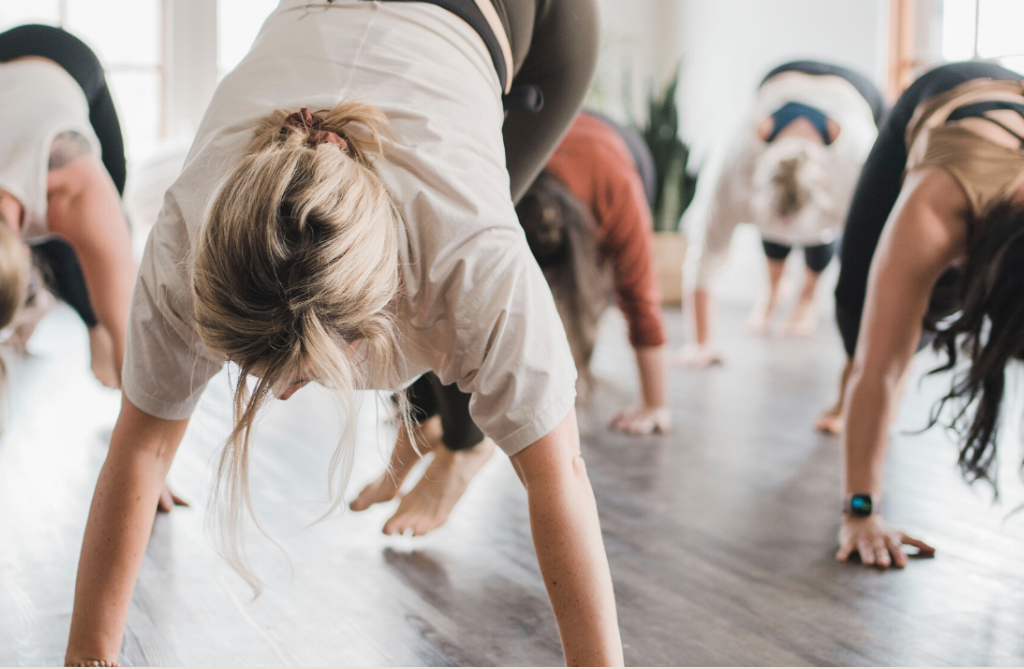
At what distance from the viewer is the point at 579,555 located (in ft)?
2.35

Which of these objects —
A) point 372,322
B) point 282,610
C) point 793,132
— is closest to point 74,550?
point 282,610

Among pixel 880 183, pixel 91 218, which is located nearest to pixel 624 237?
pixel 880 183

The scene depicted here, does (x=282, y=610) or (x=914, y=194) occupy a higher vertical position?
(x=914, y=194)

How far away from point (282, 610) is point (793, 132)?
6.56 feet

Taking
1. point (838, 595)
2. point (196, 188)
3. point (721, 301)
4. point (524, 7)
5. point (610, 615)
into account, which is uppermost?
point (524, 7)

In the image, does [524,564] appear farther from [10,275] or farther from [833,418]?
[833,418]

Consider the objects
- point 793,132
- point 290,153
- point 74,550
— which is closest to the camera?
point 290,153

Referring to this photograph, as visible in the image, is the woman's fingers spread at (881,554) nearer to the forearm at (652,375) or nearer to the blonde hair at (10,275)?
the forearm at (652,375)

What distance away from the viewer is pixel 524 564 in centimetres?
125

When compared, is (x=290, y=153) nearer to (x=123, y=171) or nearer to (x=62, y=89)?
(x=62, y=89)

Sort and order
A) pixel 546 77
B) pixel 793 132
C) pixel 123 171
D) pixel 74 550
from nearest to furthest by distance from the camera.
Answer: pixel 546 77, pixel 74 550, pixel 123 171, pixel 793 132

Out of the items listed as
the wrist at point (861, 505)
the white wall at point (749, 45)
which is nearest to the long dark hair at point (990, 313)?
the wrist at point (861, 505)

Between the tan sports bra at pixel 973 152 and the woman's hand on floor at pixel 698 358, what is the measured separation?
5.03 ft

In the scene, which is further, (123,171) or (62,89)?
(123,171)
